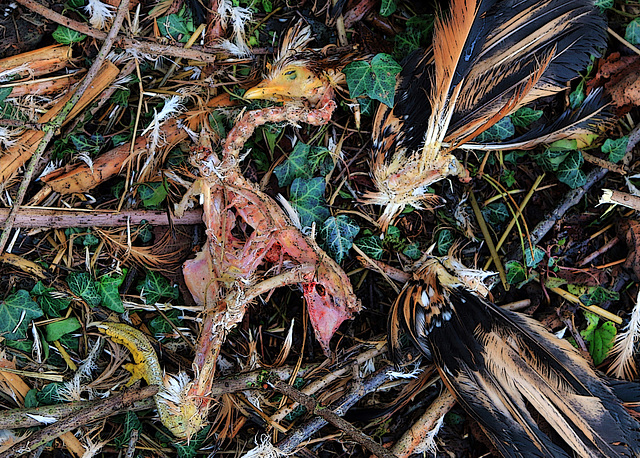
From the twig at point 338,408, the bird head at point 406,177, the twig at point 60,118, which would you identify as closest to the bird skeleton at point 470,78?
the bird head at point 406,177

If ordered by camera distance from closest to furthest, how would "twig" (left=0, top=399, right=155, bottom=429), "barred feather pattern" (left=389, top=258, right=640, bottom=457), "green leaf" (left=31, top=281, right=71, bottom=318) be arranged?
"barred feather pattern" (left=389, top=258, right=640, bottom=457), "twig" (left=0, top=399, right=155, bottom=429), "green leaf" (left=31, top=281, right=71, bottom=318)

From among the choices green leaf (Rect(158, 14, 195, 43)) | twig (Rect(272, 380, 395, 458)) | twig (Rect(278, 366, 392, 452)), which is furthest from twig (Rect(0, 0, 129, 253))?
twig (Rect(278, 366, 392, 452))

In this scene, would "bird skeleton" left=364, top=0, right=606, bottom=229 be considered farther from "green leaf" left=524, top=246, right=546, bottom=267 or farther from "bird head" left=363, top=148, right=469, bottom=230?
"green leaf" left=524, top=246, right=546, bottom=267

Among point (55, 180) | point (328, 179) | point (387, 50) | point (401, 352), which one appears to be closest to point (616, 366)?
point (401, 352)

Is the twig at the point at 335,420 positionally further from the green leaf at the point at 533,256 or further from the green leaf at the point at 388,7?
the green leaf at the point at 388,7

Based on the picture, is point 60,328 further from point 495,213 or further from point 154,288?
point 495,213

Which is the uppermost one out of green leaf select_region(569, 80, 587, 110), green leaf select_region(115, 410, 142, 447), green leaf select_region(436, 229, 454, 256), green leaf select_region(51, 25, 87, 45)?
green leaf select_region(569, 80, 587, 110)
